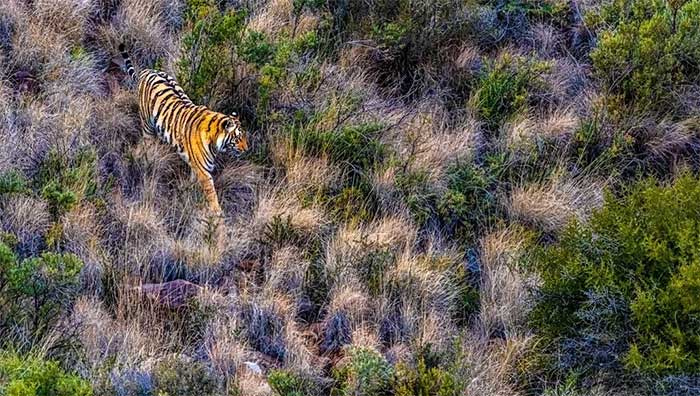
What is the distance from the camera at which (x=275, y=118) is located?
7582 mm

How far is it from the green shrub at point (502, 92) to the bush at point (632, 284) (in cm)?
234

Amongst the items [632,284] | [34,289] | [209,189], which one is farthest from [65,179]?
[632,284]

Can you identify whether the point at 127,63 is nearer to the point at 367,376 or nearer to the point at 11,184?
the point at 11,184

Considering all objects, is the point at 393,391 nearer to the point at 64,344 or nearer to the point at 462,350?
the point at 462,350

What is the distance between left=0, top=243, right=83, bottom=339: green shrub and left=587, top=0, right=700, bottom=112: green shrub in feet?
16.6

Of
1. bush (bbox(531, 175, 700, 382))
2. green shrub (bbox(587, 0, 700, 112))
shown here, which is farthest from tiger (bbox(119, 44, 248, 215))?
green shrub (bbox(587, 0, 700, 112))

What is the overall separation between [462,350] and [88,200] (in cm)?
273

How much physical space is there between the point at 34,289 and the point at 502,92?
4.52 meters

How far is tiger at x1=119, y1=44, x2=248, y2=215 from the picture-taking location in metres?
6.96

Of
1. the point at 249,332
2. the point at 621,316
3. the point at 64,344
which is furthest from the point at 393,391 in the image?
the point at 64,344

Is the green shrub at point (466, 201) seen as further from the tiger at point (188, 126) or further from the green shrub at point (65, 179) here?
the green shrub at point (65, 179)

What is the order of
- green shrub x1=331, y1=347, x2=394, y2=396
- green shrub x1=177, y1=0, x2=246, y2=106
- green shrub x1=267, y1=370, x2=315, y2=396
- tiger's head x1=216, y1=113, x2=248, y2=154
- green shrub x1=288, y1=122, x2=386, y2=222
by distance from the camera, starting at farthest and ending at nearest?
green shrub x1=177, y1=0, x2=246, y2=106 < green shrub x1=288, y1=122, x2=386, y2=222 < tiger's head x1=216, y1=113, x2=248, y2=154 < green shrub x1=331, y1=347, x2=394, y2=396 < green shrub x1=267, y1=370, x2=315, y2=396

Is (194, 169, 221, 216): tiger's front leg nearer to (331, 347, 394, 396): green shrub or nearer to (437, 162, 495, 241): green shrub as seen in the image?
(437, 162, 495, 241): green shrub

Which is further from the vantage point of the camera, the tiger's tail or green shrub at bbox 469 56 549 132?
green shrub at bbox 469 56 549 132
